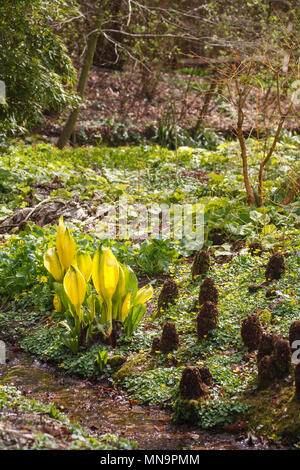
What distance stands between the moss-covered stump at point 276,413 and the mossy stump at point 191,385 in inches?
11.0

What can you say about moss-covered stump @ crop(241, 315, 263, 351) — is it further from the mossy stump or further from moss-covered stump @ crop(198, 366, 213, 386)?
the mossy stump

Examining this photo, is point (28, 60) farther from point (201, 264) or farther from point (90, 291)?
point (90, 291)

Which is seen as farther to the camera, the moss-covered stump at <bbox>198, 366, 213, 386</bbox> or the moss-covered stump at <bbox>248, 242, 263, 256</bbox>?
the moss-covered stump at <bbox>248, 242, 263, 256</bbox>

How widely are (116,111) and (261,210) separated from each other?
880 cm

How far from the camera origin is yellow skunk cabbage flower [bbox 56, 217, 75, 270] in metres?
3.76

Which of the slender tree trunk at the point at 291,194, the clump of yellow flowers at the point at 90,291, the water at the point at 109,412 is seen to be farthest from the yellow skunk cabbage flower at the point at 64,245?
the slender tree trunk at the point at 291,194

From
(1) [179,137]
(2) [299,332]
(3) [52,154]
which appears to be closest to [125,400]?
(2) [299,332]

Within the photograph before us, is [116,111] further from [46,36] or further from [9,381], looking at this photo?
[9,381]

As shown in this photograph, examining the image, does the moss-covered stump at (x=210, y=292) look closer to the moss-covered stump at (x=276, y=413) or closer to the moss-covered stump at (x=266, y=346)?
the moss-covered stump at (x=266, y=346)

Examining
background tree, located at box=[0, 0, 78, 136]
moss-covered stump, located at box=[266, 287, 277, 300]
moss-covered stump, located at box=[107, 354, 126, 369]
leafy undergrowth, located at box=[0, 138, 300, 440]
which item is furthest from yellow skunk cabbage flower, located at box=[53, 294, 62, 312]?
background tree, located at box=[0, 0, 78, 136]

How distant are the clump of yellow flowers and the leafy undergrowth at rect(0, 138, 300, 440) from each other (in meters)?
0.14

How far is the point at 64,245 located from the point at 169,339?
103cm

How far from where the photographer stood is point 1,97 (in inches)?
238

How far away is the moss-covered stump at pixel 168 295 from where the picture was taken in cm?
432
